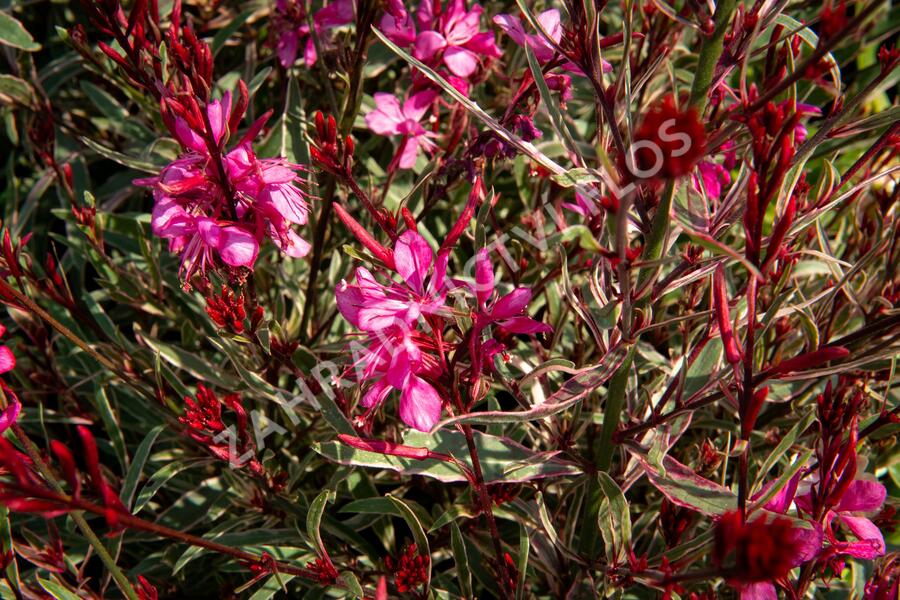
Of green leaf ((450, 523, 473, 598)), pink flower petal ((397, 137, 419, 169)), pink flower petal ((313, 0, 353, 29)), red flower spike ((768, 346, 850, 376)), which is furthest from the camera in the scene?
pink flower petal ((313, 0, 353, 29))

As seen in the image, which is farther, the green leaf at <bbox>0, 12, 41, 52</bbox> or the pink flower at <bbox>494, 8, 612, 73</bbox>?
the green leaf at <bbox>0, 12, 41, 52</bbox>

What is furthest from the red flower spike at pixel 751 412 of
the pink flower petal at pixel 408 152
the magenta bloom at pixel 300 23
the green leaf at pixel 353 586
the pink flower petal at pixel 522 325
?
the magenta bloom at pixel 300 23

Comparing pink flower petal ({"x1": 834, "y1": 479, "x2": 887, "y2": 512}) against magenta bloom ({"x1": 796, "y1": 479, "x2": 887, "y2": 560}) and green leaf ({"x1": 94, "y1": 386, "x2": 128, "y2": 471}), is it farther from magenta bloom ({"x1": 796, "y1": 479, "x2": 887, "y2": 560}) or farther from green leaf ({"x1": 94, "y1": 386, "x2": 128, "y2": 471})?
green leaf ({"x1": 94, "y1": 386, "x2": 128, "y2": 471})

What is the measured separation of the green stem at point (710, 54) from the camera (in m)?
1.02

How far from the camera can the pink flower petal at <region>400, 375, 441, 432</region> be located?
3.39 ft

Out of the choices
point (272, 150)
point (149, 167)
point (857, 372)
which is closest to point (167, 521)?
point (149, 167)

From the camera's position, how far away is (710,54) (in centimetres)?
107

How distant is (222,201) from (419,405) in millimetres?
451

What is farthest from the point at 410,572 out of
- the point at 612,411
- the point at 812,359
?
the point at 812,359

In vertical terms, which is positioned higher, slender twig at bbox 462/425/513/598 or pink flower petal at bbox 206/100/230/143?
pink flower petal at bbox 206/100/230/143

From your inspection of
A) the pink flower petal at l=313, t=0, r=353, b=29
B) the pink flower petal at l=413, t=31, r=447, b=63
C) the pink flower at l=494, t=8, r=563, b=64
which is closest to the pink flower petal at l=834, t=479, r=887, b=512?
the pink flower at l=494, t=8, r=563, b=64

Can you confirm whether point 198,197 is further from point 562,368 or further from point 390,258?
point 562,368

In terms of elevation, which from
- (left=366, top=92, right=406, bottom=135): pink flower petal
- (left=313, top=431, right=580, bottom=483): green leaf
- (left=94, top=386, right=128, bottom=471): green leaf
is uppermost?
(left=366, top=92, right=406, bottom=135): pink flower petal

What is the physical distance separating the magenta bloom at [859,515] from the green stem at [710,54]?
662mm
